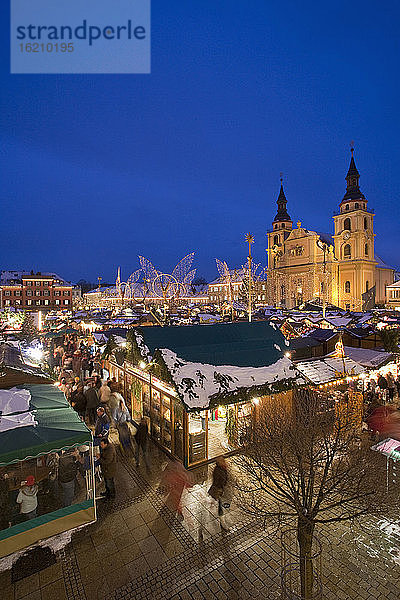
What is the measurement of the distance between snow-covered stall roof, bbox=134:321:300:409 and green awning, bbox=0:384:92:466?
9.26 ft

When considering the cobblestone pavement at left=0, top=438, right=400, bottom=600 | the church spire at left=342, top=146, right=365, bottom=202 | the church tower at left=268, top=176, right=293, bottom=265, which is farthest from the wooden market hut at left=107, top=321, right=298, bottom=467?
the church tower at left=268, top=176, right=293, bottom=265

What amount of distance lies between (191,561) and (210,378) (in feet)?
13.9

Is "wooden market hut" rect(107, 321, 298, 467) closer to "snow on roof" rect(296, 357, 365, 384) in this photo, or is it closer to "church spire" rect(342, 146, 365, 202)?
"snow on roof" rect(296, 357, 365, 384)

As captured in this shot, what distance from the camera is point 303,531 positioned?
4707 mm

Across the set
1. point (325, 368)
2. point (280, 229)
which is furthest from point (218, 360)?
point (280, 229)

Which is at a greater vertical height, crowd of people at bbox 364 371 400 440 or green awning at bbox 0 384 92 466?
green awning at bbox 0 384 92 466

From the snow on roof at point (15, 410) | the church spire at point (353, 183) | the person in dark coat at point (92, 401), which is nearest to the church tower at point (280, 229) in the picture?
the church spire at point (353, 183)

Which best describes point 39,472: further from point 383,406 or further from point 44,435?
point 383,406

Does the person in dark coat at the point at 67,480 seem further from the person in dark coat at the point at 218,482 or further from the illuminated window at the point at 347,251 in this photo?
the illuminated window at the point at 347,251

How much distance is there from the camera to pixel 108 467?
7785 millimetres

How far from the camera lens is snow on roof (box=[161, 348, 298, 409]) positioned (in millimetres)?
8641

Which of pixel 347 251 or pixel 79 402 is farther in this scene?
pixel 347 251

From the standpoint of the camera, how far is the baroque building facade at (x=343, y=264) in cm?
6444

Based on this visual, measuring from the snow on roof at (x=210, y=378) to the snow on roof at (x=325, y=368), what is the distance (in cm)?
92
